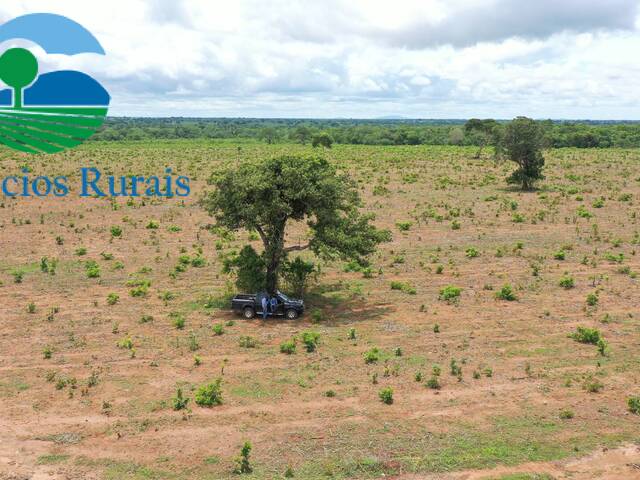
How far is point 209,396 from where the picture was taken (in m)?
16.6

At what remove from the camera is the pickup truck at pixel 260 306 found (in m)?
23.8

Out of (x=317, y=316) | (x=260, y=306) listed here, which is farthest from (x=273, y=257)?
(x=317, y=316)

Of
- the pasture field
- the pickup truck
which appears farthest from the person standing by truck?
the pasture field

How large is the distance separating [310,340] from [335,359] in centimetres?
130

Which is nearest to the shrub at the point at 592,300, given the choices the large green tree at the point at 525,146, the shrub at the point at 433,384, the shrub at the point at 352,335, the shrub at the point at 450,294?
the shrub at the point at 450,294

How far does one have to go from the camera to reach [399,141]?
147750 millimetres

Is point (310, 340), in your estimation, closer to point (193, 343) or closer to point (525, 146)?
point (193, 343)

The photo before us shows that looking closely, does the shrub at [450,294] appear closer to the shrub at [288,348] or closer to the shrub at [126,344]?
the shrub at [288,348]

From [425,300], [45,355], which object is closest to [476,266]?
[425,300]

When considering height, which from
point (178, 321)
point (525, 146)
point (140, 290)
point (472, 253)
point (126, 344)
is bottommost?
point (126, 344)

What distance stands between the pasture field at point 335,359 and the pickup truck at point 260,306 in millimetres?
477

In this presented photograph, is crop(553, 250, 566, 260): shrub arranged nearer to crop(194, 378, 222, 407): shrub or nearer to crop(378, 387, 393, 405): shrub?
crop(378, 387, 393, 405): shrub

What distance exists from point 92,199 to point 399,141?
10735 centimetres

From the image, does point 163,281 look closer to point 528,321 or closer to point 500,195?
point 528,321
